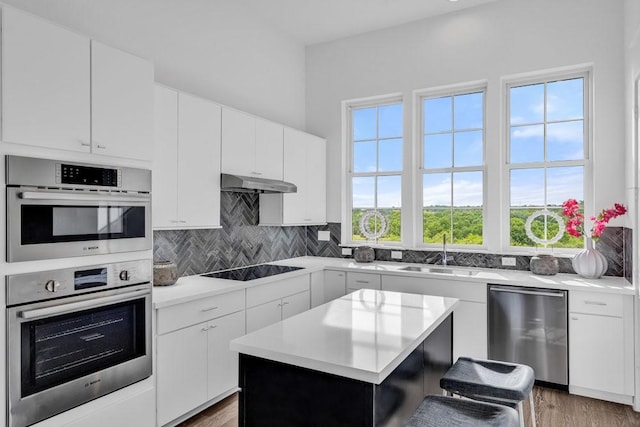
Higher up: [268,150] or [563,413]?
[268,150]

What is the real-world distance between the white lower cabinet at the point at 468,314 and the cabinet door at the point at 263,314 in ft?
4.39

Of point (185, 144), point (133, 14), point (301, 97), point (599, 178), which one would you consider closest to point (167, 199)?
point (185, 144)

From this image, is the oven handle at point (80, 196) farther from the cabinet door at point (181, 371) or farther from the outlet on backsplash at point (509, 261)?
the outlet on backsplash at point (509, 261)

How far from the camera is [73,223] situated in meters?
2.07

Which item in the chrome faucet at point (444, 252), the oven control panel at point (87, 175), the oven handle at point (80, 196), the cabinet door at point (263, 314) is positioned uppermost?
the oven control panel at point (87, 175)

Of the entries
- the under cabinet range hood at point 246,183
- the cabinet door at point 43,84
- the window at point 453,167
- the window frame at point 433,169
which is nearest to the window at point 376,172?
the window frame at point 433,169

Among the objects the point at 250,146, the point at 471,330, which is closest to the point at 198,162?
the point at 250,146

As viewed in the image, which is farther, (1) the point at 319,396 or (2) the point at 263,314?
(2) the point at 263,314

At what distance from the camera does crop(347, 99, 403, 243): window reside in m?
4.60

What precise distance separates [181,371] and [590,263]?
10.5ft

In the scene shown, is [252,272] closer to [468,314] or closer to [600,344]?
[468,314]

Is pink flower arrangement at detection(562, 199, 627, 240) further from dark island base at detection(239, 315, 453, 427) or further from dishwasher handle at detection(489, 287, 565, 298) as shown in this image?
dark island base at detection(239, 315, 453, 427)

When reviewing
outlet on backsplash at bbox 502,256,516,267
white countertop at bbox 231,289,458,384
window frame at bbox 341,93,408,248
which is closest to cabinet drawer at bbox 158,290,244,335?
white countertop at bbox 231,289,458,384

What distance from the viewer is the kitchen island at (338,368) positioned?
1490 millimetres
